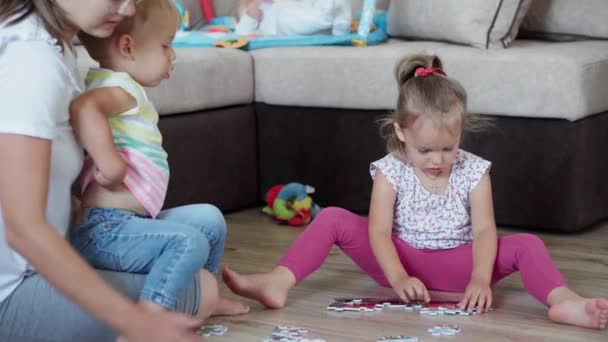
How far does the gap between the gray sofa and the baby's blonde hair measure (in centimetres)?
69

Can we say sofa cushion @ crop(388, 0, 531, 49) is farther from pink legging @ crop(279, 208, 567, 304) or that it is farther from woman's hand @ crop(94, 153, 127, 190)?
woman's hand @ crop(94, 153, 127, 190)

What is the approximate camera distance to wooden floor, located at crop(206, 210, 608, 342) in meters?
1.72

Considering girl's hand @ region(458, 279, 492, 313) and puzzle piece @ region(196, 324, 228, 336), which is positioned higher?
girl's hand @ region(458, 279, 492, 313)

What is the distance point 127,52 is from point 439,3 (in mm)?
1392

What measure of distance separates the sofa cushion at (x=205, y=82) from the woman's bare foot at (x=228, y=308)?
82 centimetres

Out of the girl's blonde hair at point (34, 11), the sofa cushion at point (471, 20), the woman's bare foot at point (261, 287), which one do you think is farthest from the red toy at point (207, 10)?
the girl's blonde hair at point (34, 11)

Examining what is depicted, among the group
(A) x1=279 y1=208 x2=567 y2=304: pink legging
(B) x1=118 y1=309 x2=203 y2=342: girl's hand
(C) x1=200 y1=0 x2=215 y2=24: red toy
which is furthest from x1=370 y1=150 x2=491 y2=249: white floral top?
(C) x1=200 y1=0 x2=215 y2=24: red toy

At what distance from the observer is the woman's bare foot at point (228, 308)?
1831mm

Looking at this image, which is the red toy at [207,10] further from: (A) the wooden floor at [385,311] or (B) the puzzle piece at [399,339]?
(B) the puzzle piece at [399,339]

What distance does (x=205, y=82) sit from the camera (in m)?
2.68

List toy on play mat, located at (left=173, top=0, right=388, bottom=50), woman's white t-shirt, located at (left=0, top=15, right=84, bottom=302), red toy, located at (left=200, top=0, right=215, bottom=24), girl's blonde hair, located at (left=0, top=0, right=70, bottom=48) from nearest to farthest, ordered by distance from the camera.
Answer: woman's white t-shirt, located at (left=0, top=15, right=84, bottom=302) < girl's blonde hair, located at (left=0, top=0, right=70, bottom=48) < toy on play mat, located at (left=173, top=0, right=388, bottom=50) < red toy, located at (left=200, top=0, right=215, bottom=24)

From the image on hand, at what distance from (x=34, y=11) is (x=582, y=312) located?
3.62 ft

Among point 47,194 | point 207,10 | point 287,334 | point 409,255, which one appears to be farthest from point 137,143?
point 207,10

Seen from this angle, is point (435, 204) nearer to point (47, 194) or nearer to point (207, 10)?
point (47, 194)
